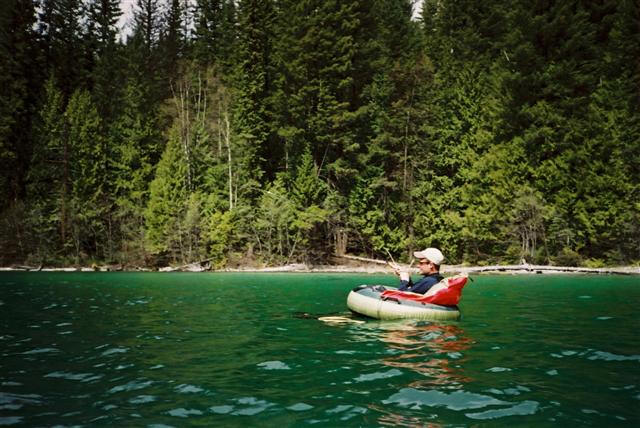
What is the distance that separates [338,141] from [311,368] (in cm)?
2977

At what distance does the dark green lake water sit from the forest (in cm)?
1982

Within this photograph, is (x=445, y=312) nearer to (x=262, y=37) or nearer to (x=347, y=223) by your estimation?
(x=347, y=223)

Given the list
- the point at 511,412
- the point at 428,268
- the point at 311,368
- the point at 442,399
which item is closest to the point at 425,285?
the point at 428,268

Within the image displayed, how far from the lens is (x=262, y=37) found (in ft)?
129

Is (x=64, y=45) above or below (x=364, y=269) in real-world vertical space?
above

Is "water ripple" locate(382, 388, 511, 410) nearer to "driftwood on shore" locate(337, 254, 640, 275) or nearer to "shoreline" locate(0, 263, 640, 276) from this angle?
"shoreline" locate(0, 263, 640, 276)

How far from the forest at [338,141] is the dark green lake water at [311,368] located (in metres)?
19.8

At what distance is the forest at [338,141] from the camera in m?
29.6

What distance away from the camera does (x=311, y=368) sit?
20.2 feet

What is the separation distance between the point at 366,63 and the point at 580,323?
3001 centimetres

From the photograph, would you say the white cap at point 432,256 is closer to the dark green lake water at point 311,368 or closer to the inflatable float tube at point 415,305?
the inflatable float tube at point 415,305

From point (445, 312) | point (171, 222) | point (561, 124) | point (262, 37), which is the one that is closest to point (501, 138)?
point (561, 124)

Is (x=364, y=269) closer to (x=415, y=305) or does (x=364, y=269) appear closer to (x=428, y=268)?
(x=428, y=268)

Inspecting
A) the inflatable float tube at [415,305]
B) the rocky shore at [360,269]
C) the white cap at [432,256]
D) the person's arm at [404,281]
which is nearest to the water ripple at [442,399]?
the inflatable float tube at [415,305]
